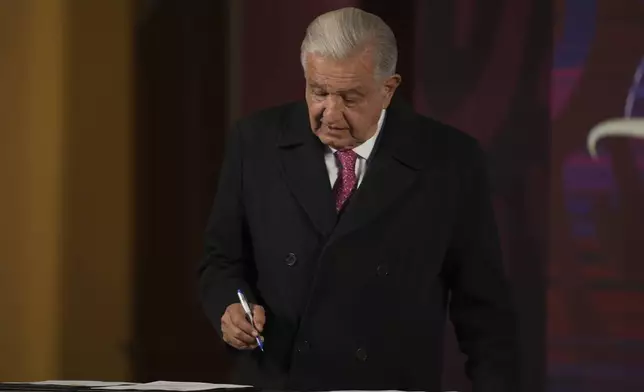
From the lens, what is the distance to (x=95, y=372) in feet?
12.3

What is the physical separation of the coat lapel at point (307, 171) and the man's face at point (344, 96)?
7 centimetres

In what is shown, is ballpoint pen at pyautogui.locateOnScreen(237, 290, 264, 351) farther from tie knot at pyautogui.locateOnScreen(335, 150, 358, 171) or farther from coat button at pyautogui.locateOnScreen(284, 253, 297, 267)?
tie knot at pyautogui.locateOnScreen(335, 150, 358, 171)

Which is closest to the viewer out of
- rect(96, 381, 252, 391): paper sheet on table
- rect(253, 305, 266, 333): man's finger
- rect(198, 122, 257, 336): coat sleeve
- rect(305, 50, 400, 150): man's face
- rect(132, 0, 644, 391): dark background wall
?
rect(96, 381, 252, 391): paper sheet on table

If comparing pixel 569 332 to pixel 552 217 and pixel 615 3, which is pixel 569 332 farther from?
pixel 615 3

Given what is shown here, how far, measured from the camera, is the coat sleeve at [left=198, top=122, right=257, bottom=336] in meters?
2.67

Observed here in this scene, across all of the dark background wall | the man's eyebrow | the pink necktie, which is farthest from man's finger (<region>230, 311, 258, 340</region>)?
the dark background wall

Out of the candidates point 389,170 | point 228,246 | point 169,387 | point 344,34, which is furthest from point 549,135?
point 169,387

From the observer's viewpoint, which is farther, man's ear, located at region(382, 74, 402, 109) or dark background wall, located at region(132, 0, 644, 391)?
dark background wall, located at region(132, 0, 644, 391)

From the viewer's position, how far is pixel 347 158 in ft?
9.03

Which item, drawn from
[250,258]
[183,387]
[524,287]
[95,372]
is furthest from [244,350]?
[95,372]

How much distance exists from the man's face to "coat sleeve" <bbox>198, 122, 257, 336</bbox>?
0.83ft

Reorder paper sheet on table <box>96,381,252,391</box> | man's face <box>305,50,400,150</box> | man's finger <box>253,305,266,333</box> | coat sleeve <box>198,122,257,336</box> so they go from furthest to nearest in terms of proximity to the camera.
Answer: coat sleeve <box>198,122,257,336</box> < man's face <box>305,50,400,150</box> < man's finger <box>253,305,266,333</box> < paper sheet on table <box>96,381,252,391</box>

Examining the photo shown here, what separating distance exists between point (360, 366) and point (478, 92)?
97 centimetres

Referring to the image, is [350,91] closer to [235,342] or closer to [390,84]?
[390,84]
